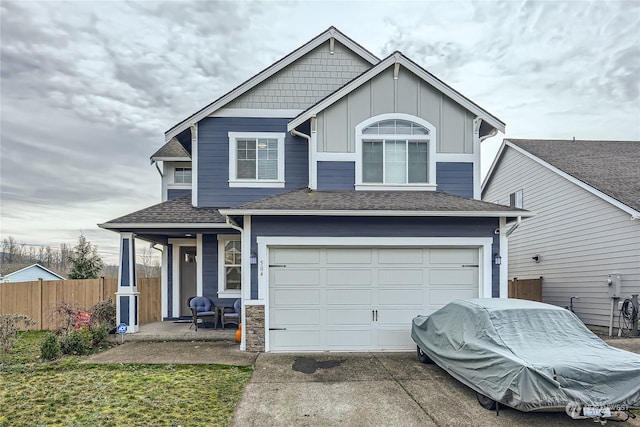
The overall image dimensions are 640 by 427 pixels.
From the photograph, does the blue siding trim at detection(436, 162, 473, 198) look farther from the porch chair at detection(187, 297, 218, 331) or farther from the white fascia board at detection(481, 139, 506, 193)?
the white fascia board at detection(481, 139, 506, 193)

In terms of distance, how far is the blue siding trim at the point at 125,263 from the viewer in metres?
10.7

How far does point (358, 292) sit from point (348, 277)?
39cm

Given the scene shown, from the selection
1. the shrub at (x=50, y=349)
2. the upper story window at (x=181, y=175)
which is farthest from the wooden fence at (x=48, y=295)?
the shrub at (x=50, y=349)

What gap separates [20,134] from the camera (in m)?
15.7

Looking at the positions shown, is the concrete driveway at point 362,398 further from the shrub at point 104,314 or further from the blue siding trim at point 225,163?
the blue siding trim at point 225,163

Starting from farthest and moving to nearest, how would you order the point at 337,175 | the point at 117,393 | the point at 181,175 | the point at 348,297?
the point at 181,175, the point at 337,175, the point at 348,297, the point at 117,393

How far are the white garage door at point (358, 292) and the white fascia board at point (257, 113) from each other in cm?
465

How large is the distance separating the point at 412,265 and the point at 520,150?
Answer: 10.9 m

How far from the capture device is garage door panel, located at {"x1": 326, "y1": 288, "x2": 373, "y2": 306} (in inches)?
358

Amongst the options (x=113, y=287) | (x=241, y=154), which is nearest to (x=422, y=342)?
(x=241, y=154)

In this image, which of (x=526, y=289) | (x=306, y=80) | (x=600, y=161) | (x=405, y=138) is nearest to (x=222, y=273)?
(x=306, y=80)

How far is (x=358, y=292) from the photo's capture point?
360 inches

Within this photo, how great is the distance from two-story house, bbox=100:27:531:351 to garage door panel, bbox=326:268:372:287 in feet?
0.07

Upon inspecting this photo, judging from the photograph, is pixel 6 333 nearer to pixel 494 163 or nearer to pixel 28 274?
pixel 494 163
